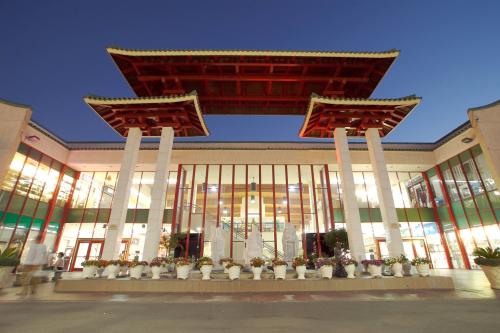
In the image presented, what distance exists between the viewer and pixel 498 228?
17266 millimetres

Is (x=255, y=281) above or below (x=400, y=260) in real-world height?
below

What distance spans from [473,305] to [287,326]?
550 cm

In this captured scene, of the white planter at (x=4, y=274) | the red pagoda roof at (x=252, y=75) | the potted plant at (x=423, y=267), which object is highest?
→ the red pagoda roof at (x=252, y=75)

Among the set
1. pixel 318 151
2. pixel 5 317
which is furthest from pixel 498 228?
pixel 5 317

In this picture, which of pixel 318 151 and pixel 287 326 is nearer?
pixel 287 326

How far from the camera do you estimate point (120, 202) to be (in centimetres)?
1372

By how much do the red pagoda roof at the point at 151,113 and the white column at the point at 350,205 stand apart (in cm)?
916

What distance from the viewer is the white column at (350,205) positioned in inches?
520

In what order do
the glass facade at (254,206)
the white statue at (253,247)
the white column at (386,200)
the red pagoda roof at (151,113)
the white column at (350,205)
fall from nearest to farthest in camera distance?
the white column at (386,200), the white column at (350,205), the white statue at (253,247), the red pagoda roof at (151,113), the glass facade at (254,206)

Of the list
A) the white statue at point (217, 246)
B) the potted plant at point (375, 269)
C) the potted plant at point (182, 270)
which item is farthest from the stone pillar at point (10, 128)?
the potted plant at point (375, 269)

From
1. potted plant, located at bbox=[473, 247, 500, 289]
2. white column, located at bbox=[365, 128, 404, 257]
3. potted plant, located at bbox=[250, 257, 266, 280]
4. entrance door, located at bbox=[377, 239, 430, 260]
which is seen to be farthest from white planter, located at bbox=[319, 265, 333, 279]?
entrance door, located at bbox=[377, 239, 430, 260]

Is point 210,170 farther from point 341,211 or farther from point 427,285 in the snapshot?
point 427,285

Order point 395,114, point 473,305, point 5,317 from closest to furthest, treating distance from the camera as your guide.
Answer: point 5,317 → point 473,305 → point 395,114

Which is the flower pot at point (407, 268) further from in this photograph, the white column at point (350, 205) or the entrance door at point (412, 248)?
the entrance door at point (412, 248)
